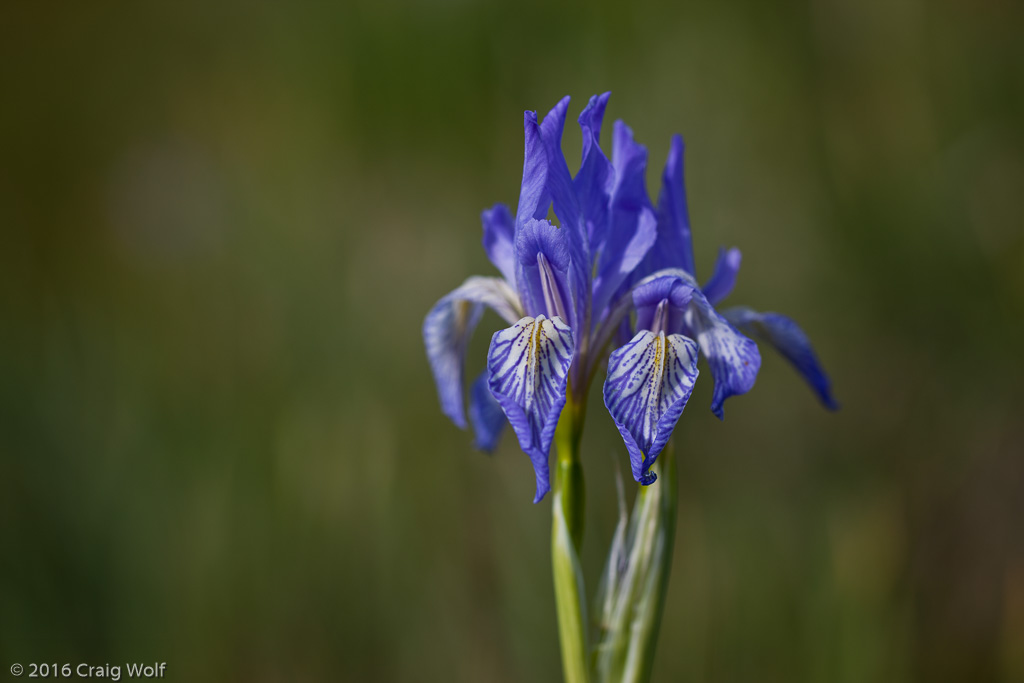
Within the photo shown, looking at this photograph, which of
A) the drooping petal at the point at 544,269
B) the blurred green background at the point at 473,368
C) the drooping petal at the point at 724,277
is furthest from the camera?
the blurred green background at the point at 473,368

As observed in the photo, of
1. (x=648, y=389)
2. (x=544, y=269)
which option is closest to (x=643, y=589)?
(x=648, y=389)

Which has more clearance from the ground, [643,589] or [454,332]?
[454,332]

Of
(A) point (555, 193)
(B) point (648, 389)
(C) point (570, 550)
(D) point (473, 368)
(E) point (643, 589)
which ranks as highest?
(A) point (555, 193)

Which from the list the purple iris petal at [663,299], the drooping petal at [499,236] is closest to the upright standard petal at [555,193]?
the purple iris petal at [663,299]

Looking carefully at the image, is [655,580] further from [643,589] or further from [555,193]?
[555,193]

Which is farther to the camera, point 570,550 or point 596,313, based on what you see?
point 596,313

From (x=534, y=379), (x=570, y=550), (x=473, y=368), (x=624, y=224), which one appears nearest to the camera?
(x=534, y=379)

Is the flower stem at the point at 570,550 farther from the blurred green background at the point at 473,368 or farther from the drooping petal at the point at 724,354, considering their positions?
the blurred green background at the point at 473,368
